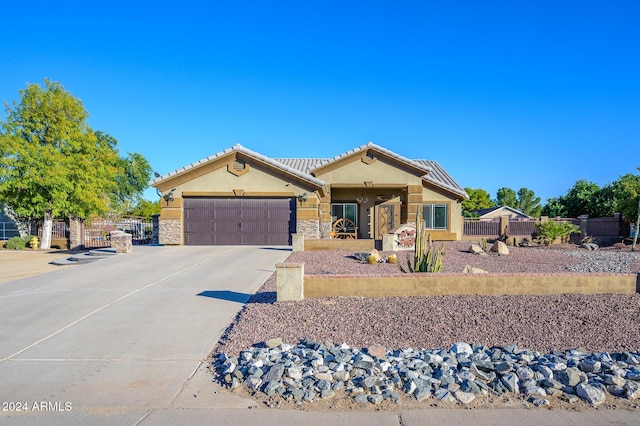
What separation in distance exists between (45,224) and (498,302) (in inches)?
1008

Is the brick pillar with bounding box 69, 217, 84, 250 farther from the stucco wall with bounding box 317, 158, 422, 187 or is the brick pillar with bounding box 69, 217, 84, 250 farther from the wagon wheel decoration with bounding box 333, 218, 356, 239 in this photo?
A: the wagon wheel decoration with bounding box 333, 218, 356, 239

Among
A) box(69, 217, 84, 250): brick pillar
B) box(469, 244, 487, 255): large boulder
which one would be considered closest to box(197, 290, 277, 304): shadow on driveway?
box(469, 244, 487, 255): large boulder

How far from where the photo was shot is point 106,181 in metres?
25.3

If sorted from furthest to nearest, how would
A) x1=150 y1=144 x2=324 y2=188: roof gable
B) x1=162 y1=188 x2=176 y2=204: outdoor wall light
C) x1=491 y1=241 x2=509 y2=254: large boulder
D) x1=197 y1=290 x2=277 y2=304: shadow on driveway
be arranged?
x1=162 y1=188 x2=176 y2=204: outdoor wall light
x1=150 y1=144 x2=324 y2=188: roof gable
x1=491 y1=241 x2=509 y2=254: large boulder
x1=197 y1=290 x2=277 y2=304: shadow on driveway

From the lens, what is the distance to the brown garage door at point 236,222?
2159 cm

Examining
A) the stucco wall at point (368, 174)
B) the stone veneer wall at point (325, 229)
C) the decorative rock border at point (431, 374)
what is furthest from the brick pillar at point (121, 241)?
the decorative rock border at point (431, 374)

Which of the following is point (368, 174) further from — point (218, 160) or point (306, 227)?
point (218, 160)

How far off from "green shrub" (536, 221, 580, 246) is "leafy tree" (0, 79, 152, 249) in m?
26.1

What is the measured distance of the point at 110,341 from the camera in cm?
589

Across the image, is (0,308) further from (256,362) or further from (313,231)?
(313,231)

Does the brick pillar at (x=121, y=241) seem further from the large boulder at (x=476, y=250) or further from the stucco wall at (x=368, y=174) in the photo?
the large boulder at (x=476, y=250)

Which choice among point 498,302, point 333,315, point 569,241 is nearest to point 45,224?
point 333,315

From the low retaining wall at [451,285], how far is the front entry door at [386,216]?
18836mm

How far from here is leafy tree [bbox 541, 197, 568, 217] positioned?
4480 cm
